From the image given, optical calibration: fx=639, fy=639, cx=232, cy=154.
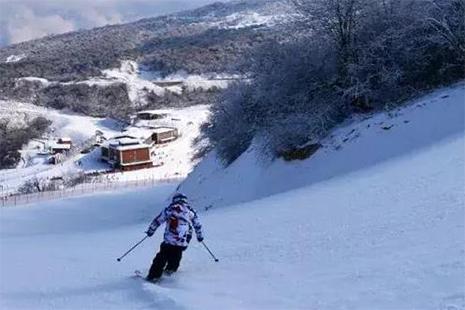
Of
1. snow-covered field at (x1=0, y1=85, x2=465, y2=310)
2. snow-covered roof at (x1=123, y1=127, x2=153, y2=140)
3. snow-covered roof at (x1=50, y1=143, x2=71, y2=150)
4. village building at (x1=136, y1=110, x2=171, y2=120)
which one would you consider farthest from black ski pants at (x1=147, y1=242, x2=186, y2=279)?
village building at (x1=136, y1=110, x2=171, y2=120)

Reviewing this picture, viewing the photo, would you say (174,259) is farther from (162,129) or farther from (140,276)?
(162,129)

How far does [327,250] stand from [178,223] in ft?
8.43

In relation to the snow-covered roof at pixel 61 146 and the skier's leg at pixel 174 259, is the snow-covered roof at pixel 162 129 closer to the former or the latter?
the snow-covered roof at pixel 61 146

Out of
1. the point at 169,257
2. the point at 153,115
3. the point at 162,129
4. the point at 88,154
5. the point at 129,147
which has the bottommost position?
the point at 169,257

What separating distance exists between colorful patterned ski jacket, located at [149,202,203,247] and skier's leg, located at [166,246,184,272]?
81 millimetres

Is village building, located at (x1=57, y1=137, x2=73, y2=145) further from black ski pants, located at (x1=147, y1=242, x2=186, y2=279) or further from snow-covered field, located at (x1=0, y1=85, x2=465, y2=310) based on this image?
black ski pants, located at (x1=147, y1=242, x2=186, y2=279)

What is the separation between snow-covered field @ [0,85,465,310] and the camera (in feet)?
27.4

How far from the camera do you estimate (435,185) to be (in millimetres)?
13742

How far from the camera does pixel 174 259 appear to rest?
1017 cm

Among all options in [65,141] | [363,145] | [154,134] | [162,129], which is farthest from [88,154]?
[363,145]

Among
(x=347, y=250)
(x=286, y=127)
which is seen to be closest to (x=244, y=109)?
(x=286, y=127)

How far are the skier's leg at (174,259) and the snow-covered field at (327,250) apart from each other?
195 mm

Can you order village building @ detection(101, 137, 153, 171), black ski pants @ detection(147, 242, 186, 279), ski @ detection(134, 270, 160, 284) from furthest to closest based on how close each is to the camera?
village building @ detection(101, 137, 153, 171)
black ski pants @ detection(147, 242, 186, 279)
ski @ detection(134, 270, 160, 284)

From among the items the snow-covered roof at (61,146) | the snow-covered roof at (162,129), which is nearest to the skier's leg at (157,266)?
the snow-covered roof at (61,146)
